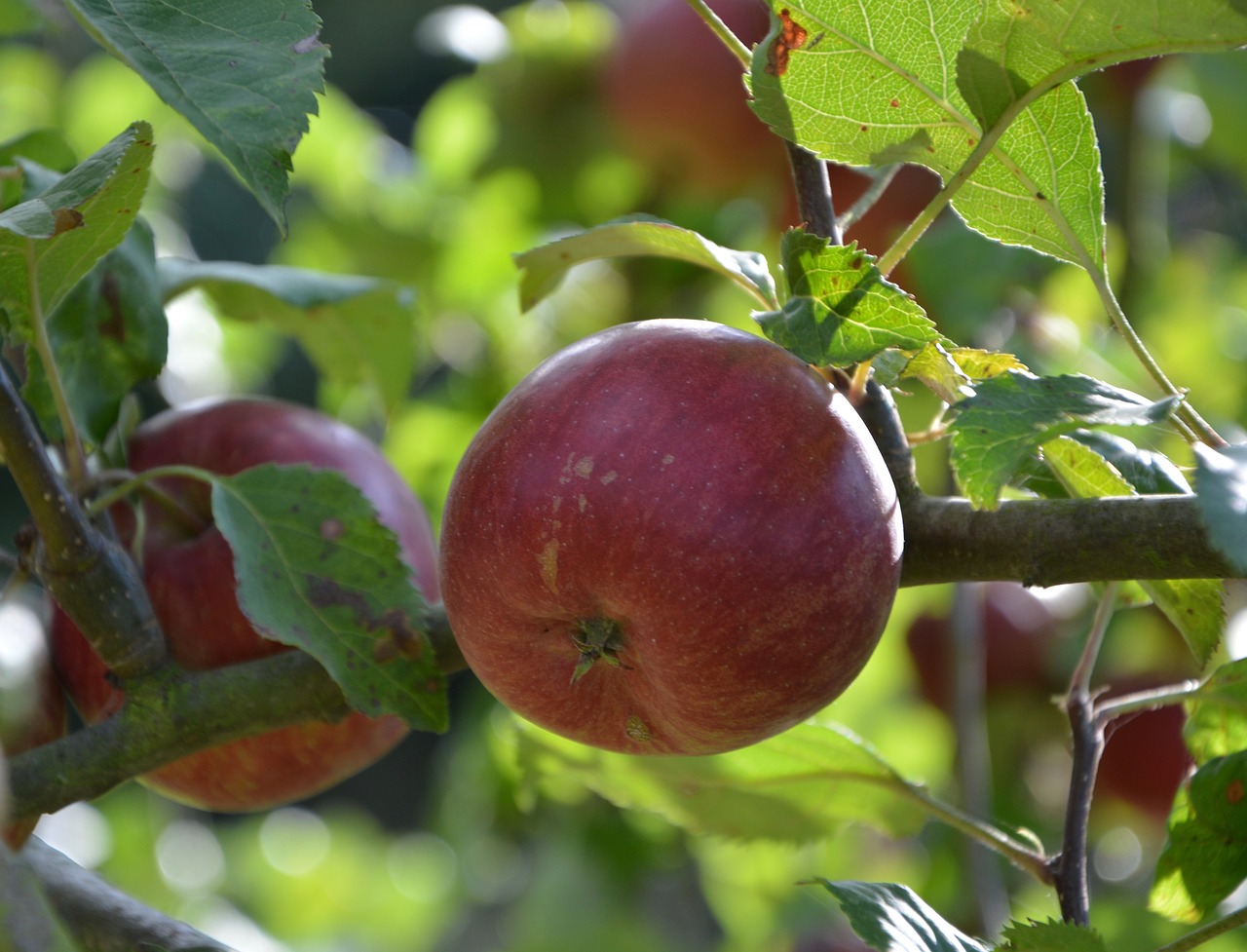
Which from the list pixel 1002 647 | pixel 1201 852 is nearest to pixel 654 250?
pixel 1201 852

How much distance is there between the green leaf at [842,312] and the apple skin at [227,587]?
1.02 ft

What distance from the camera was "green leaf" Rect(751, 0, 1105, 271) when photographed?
549 mm

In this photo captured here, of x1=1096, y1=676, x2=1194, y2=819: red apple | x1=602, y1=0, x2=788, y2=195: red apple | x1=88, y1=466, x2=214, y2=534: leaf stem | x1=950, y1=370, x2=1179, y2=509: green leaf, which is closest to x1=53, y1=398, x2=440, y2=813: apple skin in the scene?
x1=88, y1=466, x2=214, y2=534: leaf stem

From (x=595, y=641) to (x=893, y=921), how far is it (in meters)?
0.17

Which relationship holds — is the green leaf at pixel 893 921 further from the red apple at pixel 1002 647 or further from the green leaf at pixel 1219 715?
the red apple at pixel 1002 647

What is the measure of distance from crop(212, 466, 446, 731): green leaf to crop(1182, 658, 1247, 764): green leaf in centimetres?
40

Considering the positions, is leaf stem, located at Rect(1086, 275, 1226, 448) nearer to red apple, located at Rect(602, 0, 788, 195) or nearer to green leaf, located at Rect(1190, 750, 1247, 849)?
green leaf, located at Rect(1190, 750, 1247, 849)

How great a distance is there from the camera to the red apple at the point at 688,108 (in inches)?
60.5

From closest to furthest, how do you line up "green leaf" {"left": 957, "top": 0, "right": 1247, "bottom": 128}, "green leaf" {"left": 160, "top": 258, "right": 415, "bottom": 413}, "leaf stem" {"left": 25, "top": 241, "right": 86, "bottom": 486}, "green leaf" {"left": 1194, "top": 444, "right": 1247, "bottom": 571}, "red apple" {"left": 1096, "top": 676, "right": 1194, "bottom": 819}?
"green leaf" {"left": 1194, "top": 444, "right": 1247, "bottom": 571} → "green leaf" {"left": 957, "top": 0, "right": 1247, "bottom": 128} → "leaf stem" {"left": 25, "top": 241, "right": 86, "bottom": 486} → "green leaf" {"left": 160, "top": 258, "right": 415, "bottom": 413} → "red apple" {"left": 1096, "top": 676, "right": 1194, "bottom": 819}

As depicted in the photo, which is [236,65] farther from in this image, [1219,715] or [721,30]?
[1219,715]

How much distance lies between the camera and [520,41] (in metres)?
1.66

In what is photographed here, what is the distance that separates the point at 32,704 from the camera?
0.73m

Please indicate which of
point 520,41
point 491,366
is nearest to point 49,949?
point 491,366

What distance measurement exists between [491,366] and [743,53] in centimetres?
90
